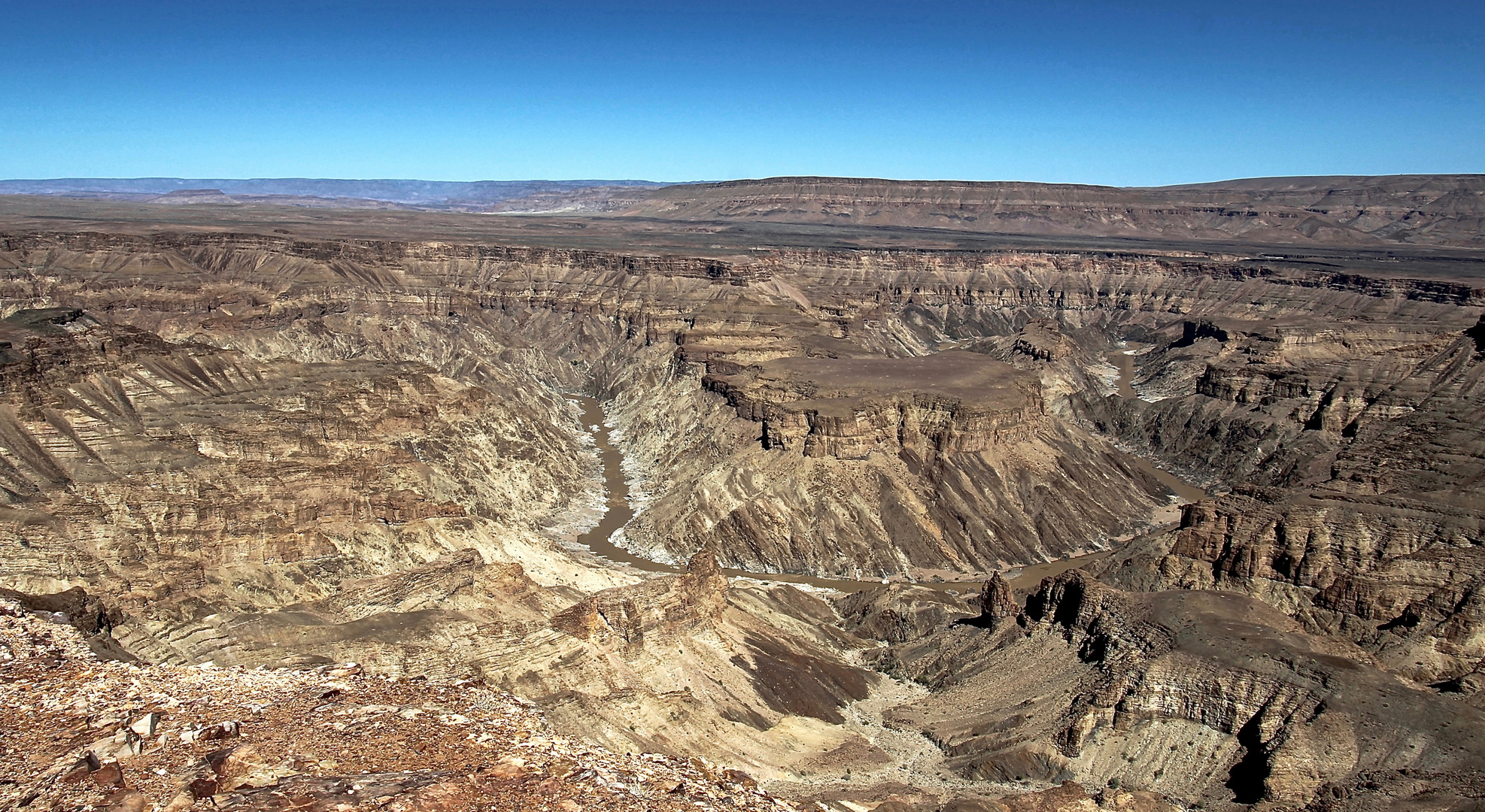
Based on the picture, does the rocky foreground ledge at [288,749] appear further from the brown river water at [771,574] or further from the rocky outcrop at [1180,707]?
the brown river water at [771,574]

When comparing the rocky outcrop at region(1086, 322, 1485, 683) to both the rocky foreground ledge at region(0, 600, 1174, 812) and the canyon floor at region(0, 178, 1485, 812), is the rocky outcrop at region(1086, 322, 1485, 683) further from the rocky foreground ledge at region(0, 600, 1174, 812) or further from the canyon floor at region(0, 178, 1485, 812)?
the rocky foreground ledge at region(0, 600, 1174, 812)

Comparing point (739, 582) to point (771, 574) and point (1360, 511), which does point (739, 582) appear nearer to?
point (771, 574)

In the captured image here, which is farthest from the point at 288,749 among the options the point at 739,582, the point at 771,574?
the point at 771,574

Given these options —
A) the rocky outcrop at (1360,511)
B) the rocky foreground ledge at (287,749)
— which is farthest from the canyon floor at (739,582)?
the rocky outcrop at (1360,511)

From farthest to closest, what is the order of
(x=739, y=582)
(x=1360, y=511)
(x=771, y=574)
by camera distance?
(x=771, y=574), (x=739, y=582), (x=1360, y=511)

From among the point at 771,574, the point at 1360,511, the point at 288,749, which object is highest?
the point at 288,749

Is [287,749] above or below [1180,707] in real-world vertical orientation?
above
